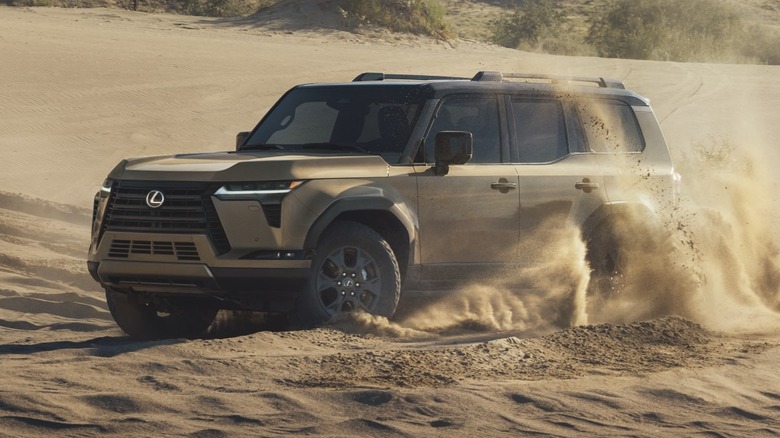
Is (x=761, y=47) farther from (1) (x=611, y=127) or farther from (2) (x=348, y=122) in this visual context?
(2) (x=348, y=122)

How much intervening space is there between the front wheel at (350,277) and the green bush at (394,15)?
28695 millimetres

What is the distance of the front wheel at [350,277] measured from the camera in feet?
29.2

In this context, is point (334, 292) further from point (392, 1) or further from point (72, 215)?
point (392, 1)

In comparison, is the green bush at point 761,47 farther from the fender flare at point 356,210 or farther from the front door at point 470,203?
the fender flare at point 356,210

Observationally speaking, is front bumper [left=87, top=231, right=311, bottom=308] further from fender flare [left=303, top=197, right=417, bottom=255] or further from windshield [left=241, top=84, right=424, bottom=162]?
windshield [left=241, top=84, right=424, bottom=162]

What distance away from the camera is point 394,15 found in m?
38.4

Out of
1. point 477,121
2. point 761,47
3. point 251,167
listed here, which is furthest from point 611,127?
point 761,47

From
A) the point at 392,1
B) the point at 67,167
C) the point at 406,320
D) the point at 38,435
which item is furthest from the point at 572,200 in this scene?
the point at 392,1

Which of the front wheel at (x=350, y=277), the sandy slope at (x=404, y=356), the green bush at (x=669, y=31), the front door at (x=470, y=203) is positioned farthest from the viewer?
the green bush at (x=669, y=31)

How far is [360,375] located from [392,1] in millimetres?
30906

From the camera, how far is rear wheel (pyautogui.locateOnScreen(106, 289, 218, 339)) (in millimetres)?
9352

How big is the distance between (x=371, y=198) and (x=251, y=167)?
2.65 feet

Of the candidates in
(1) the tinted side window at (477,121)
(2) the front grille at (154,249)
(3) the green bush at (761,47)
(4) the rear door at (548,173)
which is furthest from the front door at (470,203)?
(3) the green bush at (761,47)

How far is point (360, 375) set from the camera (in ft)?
25.4
